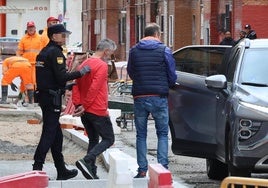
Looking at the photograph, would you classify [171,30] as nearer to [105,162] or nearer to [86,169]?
[105,162]

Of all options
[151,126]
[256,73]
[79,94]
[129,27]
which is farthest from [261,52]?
[129,27]

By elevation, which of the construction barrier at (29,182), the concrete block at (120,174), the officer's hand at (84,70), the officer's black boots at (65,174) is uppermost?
the officer's hand at (84,70)

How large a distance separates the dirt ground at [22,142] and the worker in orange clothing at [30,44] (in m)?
2.12

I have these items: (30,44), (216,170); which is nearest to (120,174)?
(216,170)

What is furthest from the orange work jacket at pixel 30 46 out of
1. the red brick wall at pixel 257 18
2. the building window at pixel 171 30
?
the building window at pixel 171 30

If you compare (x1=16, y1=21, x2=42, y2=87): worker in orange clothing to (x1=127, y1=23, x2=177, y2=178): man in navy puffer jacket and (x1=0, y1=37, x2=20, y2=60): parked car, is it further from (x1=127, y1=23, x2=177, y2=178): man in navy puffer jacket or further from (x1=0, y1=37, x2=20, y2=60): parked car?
(x1=0, y1=37, x2=20, y2=60): parked car

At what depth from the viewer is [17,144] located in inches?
749

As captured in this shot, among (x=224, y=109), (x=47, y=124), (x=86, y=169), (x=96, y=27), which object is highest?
(x=224, y=109)

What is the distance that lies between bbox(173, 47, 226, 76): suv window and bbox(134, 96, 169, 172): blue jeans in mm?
1893

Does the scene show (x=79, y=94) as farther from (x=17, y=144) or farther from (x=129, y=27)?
(x=129, y=27)

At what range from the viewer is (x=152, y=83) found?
1311 centimetres

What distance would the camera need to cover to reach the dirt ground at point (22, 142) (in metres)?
16.7

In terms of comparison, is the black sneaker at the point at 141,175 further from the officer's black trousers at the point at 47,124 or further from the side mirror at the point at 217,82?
A: the side mirror at the point at 217,82

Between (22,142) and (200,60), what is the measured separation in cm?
524
